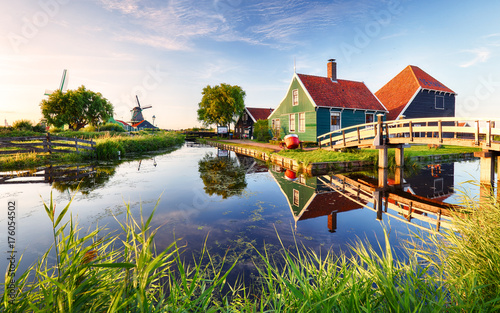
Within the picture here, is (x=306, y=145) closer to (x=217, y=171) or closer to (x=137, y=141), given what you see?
(x=217, y=171)

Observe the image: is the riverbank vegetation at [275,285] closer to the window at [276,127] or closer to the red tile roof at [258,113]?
the window at [276,127]

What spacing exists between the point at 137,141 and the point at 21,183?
1509 cm

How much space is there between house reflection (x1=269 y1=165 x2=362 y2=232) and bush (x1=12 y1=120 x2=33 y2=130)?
3330 cm

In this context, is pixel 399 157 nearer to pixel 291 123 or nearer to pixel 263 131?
pixel 291 123

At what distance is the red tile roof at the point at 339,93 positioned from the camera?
21.9 m

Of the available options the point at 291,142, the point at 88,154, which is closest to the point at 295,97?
the point at 291,142

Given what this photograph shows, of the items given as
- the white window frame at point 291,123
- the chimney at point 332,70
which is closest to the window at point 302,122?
the white window frame at point 291,123

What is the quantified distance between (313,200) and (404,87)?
23.8 m

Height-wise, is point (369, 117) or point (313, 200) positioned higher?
point (369, 117)

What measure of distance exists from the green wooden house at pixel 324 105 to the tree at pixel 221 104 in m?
25.3

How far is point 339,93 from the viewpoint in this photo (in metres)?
23.2

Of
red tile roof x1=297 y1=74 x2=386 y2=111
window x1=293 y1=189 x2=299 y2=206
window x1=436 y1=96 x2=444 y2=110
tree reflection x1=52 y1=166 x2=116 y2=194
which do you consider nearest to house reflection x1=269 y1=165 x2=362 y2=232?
window x1=293 y1=189 x2=299 y2=206

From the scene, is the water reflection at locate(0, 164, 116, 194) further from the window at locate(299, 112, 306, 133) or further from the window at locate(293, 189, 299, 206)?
the window at locate(299, 112, 306, 133)

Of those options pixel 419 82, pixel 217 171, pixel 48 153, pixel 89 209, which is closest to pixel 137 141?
pixel 48 153
